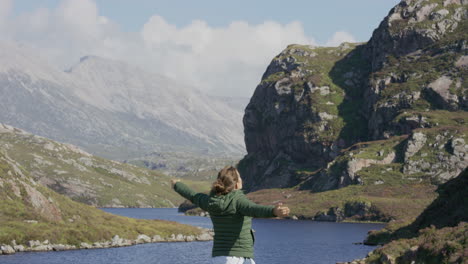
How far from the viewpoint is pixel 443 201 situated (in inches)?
4500

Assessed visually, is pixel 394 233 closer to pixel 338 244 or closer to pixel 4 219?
pixel 338 244

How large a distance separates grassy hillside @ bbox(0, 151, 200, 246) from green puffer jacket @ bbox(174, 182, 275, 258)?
109 m

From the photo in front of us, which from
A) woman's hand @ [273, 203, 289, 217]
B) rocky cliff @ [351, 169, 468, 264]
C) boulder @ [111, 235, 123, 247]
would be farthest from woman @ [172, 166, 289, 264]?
boulder @ [111, 235, 123, 247]

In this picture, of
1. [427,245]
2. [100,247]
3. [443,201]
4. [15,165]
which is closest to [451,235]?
[427,245]

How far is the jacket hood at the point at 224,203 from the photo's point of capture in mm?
16984

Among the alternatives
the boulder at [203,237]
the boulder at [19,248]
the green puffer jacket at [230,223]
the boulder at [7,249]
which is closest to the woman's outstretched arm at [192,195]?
the green puffer jacket at [230,223]

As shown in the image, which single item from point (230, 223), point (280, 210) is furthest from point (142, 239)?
point (280, 210)

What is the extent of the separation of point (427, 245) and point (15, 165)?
107m

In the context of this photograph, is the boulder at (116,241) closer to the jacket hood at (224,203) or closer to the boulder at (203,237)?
the boulder at (203,237)

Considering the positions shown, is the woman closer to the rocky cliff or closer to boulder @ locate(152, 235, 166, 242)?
the rocky cliff

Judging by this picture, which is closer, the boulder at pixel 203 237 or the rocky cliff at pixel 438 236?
the rocky cliff at pixel 438 236

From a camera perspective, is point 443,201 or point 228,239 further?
point 443,201

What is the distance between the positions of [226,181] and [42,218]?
4995 inches

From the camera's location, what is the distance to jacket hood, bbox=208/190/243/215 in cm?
1698
